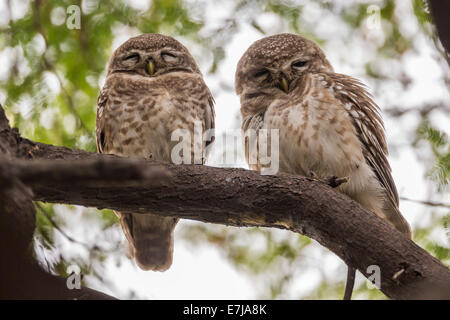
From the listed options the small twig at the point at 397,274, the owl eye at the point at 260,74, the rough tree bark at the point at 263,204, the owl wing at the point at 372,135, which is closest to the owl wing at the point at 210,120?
the owl eye at the point at 260,74

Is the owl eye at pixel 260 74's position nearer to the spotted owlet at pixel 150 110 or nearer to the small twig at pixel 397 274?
the spotted owlet at pixel 150 110

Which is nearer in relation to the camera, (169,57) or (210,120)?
(210,120)

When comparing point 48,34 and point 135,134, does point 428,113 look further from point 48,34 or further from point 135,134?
point 48,34

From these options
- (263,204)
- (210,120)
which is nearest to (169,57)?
(210,120)

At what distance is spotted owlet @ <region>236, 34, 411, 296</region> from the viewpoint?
11.8ft

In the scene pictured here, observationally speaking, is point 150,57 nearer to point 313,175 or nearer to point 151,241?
point 151,241

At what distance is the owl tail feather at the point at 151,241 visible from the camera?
403 cm

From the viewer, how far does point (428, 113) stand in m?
3.65

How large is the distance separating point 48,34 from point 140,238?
1.80m

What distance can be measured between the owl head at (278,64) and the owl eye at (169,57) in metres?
0.54

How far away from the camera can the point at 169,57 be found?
172 inches

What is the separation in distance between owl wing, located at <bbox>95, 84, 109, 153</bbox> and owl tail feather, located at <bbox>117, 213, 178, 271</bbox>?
1.94 feet

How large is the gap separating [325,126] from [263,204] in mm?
945
